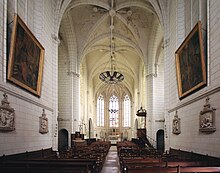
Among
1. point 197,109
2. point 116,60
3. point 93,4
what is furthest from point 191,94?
point 116,60

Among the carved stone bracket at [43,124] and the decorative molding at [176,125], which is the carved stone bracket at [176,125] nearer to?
the decorative molding at [176,125]

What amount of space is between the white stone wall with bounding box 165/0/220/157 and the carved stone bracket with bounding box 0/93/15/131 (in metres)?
6.09

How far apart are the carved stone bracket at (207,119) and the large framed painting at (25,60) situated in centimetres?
612

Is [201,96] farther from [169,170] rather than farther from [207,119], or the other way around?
[169,170]

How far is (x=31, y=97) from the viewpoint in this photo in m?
11.9

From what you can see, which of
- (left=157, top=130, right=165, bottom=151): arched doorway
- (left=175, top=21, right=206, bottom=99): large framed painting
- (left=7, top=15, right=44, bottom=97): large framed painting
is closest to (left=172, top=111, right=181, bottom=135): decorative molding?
(left=175, top=21, right=206, bottom=99): large framed painting

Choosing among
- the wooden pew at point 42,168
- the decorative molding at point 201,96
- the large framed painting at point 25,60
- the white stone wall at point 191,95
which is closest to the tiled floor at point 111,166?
the white stone wall at point 191,95

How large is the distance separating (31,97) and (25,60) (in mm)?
1666

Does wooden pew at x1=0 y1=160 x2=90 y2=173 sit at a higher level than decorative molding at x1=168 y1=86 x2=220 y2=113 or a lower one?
lower

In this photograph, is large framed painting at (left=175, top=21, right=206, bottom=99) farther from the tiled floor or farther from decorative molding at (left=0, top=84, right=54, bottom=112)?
decorative molding at (left=0, top=84, right=54, bottom=112)

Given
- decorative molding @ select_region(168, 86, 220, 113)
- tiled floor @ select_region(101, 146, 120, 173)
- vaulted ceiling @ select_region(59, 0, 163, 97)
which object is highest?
vaulted ceiling @ select_region(59, 0, 163, 97)

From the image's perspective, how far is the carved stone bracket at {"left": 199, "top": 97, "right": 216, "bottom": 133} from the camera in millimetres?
9102

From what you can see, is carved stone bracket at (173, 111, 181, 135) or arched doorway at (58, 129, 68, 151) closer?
carved stone bracket at (173, 111, 181, 135)

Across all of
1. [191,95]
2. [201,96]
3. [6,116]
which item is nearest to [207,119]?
[201,96]
